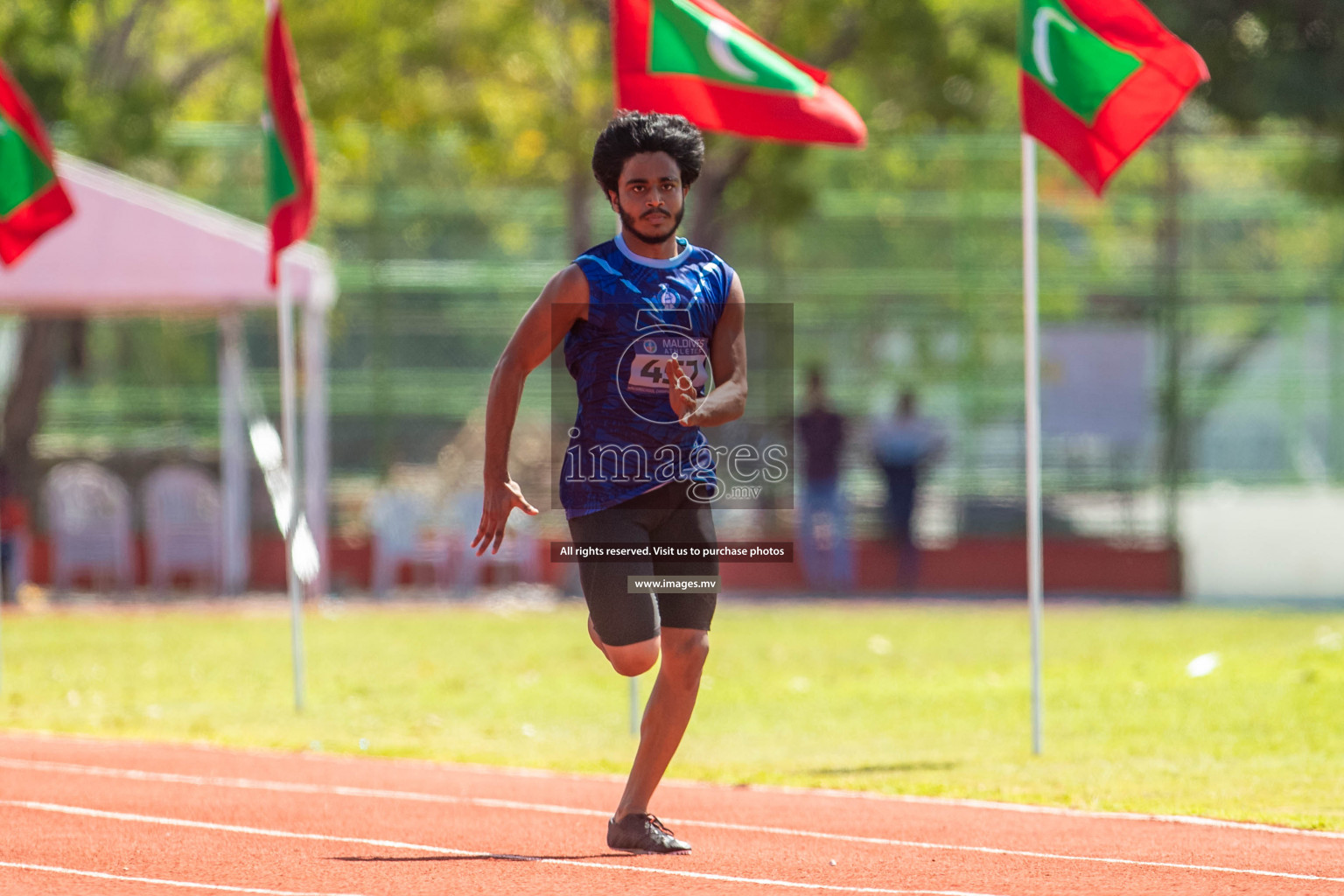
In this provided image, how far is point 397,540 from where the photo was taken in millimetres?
20031

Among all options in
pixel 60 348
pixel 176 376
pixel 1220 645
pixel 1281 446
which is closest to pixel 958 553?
pixel 1281 446

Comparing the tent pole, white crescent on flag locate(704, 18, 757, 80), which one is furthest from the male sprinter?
the tent pole

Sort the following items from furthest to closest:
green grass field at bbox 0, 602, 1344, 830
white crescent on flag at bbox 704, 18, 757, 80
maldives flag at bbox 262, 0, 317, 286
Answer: maldives flag at bbox 262, 0, 317, 286 → white crescent on flag at bbox 704, 18, 757, 80 → green grass field at bbox 0, 602, 1344, 830

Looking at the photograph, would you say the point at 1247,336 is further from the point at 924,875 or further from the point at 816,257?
the point at 924,875

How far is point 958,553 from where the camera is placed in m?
20.7

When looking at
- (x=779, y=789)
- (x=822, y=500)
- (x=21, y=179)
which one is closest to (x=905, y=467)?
(x=822, y=500)

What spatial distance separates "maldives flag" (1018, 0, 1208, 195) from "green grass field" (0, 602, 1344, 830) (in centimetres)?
310

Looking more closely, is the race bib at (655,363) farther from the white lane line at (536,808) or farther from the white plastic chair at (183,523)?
the white plastic chair at (183,523)

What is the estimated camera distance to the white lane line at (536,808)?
6.45 m

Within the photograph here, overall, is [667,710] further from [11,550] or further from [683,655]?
[11,550]

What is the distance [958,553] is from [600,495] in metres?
14.8

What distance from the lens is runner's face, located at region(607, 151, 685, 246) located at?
6273 mm

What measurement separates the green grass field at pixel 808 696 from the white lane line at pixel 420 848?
100 inches

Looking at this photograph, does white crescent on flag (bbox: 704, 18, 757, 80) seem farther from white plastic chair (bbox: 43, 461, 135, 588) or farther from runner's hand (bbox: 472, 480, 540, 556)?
white plastic chair (bbox: 43, 461, 135, 588)
